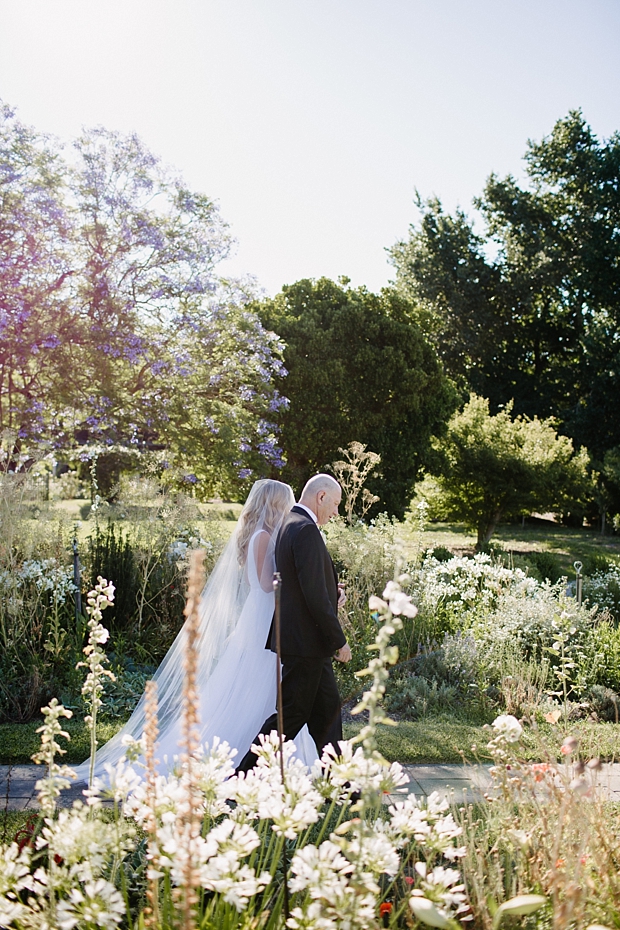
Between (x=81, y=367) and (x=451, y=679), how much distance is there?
6490 mm

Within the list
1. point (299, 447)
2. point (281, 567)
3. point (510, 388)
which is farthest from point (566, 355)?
point (281, 567)

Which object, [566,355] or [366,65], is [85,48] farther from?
[566,355]

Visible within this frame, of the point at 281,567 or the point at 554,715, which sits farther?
the point at 281,567

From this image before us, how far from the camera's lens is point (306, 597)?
377 centimetres

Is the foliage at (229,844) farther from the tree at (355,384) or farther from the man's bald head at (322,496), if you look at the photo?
the tree at (355,384)

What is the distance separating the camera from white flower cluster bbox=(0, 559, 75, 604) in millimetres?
6165

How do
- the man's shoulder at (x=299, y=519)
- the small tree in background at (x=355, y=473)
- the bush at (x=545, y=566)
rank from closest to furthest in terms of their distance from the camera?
the man's shoulder at (x=299, y=519) → the small tree in background at (x=355, y=473) → the bush at (x=545, y=566)

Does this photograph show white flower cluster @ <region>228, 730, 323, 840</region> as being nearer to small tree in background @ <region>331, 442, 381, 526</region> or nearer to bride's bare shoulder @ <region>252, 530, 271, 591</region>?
bride's bare shoulder @ <region>252, 530, 271, 591</region>

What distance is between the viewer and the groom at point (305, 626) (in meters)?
3.78

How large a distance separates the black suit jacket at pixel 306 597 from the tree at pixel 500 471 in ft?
40.2

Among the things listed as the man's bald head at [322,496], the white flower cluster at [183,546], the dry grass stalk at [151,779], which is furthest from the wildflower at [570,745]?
the white flower cluster at [183,546]

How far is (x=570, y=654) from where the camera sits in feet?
21.0

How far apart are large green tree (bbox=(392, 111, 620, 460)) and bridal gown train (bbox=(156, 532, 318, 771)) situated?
23.1m

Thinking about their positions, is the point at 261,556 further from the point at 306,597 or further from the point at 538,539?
the point at 538,539
